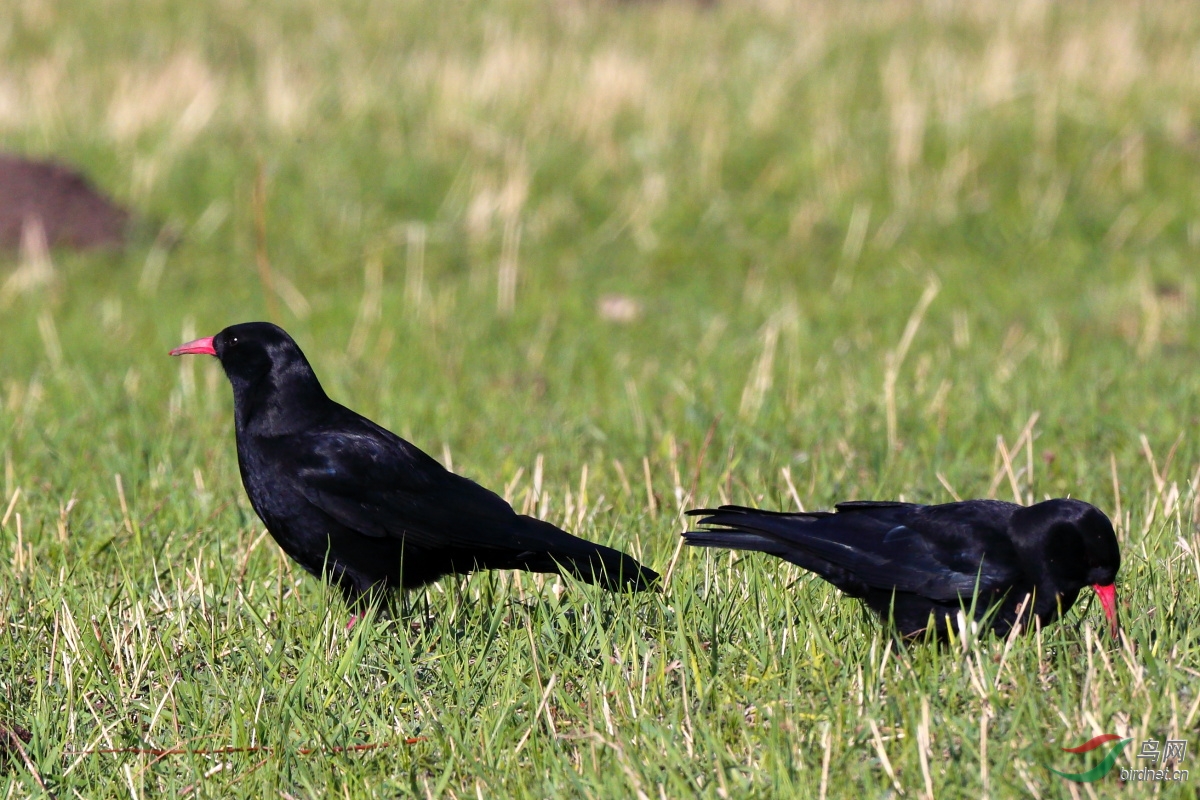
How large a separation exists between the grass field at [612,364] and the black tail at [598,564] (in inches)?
2.4

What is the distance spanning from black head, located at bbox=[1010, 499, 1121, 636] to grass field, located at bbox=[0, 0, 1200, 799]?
0.40 feet

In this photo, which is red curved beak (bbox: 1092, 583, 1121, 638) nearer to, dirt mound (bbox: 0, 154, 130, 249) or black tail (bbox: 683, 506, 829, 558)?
black tail (bbox: 683, 506, 829, 558)

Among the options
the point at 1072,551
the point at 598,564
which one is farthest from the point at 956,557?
the point at 598,564

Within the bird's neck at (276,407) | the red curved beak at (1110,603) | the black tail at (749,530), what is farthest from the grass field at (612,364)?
the bird's neck at (276,407)

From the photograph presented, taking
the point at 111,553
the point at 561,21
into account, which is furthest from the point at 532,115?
the point at 111,553

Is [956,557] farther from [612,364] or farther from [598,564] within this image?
[612,364]

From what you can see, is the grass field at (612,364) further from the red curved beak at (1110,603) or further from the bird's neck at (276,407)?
the bird's neck at (276,407)

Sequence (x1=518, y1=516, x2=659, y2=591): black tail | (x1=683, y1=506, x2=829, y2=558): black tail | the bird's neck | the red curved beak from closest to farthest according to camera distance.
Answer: the red curved beak → (x1=683, y1=506, x2=829, y2=558): black tail → (x1=518, y1=516, x2=659, y2=591): black tail → the bird's neck

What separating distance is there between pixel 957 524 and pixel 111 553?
261 cm

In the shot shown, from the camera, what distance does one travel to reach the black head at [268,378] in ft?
13.7

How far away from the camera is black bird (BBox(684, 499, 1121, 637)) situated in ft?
11.0

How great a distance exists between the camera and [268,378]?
4.20 meters

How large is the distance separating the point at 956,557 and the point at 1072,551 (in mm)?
284

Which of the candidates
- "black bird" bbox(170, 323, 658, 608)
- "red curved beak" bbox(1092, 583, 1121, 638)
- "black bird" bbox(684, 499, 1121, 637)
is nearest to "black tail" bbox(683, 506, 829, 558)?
"black bird" bbox(684, 499, 1121, 637)
